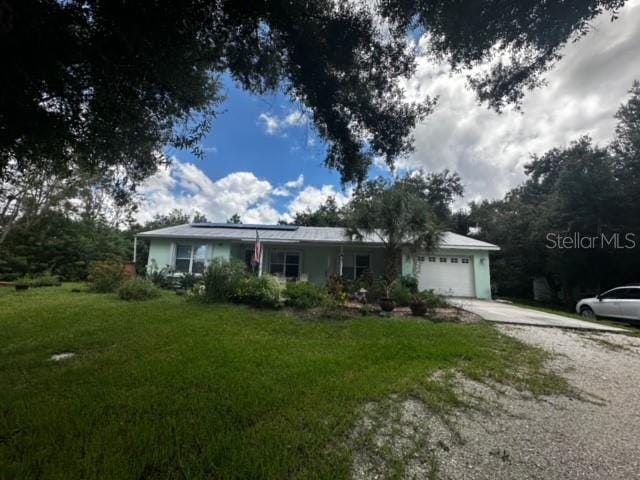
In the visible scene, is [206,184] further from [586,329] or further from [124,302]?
[586,329]

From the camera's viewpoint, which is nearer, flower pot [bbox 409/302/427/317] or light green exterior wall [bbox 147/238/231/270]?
flower pot [bbox 409/302/427/317]

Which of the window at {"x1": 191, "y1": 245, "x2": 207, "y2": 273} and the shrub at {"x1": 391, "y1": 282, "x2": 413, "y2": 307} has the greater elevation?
the window at {"x1": 191, "y1": 245, "x2": 207, "y2": 273}

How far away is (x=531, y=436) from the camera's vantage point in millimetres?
2648

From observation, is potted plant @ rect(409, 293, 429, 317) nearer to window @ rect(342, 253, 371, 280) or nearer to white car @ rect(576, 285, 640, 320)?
window @ rect(342, 253, 371, 280)

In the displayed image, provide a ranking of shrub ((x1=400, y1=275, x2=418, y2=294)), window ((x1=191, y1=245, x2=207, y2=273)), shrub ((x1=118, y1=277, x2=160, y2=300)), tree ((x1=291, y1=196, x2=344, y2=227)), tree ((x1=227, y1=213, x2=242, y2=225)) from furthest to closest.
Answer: tree ((x1=227, y1=213, x2=242, y2=225)), tree ((x1=291, y1=196, x2=344, y2=227)), window ((x1=191, y1=245, x2=207, y2=273)), shrub ((x1=400, y1=275, x2=418, y2=294)), shrub ((x1=118, y1=277, x2=160, y2=300))

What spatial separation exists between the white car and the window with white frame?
17048mm

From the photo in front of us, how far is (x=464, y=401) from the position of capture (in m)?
3.32

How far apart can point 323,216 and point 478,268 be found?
16529 mm

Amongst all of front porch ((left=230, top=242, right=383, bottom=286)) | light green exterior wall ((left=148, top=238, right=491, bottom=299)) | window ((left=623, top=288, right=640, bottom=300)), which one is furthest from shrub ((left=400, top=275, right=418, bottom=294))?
window ((left=623, top=288, right=640, bottom=300))

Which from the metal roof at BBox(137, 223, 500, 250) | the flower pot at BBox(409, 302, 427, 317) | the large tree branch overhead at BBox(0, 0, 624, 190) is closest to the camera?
→ the large tree branch overhead at BBox(0, 0, 624, 190)

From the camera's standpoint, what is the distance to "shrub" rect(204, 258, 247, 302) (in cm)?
907

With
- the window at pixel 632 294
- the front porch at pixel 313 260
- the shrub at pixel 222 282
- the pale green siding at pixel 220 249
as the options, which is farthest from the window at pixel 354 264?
the window at pixel 632 294

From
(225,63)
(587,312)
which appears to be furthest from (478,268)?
(225,63)

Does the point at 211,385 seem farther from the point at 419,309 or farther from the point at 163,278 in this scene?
the point at 163,278
